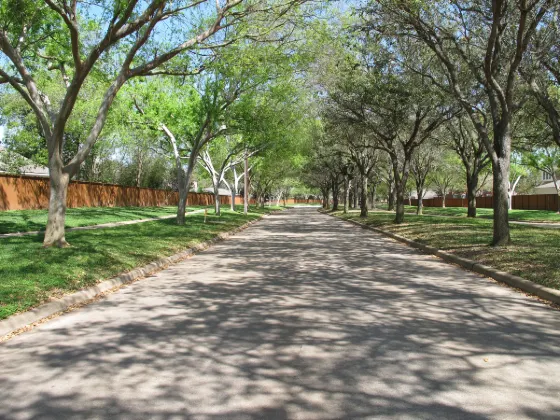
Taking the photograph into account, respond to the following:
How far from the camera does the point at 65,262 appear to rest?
931 centimetres

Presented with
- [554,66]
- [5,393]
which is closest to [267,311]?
[5,393]

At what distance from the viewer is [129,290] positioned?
332 inches

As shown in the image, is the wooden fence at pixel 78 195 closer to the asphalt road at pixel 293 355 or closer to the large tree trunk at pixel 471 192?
the asphalt road at pixel 293 355

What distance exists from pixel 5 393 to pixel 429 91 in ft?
60.9

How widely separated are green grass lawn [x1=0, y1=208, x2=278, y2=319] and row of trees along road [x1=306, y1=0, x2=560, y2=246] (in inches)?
326

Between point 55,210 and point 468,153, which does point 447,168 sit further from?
point 55,210

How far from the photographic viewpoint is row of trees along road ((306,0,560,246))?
1245 centimetres

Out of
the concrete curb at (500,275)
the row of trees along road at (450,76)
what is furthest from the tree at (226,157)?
the concrete curb at (500,275)

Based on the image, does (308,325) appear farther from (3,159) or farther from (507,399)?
(3,159)

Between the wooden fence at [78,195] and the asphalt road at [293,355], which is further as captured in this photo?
the wooden fence at [78,195]

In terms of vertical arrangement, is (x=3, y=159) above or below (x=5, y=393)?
above

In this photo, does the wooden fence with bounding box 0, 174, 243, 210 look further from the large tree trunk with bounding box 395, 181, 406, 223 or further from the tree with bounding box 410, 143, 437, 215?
the tree with bounding box 410, 143, 437, 215

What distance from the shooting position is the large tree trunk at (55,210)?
11.3m

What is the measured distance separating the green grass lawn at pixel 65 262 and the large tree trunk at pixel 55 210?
1.08 ft
